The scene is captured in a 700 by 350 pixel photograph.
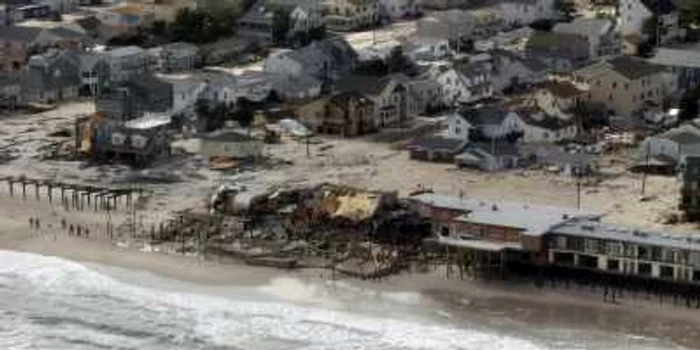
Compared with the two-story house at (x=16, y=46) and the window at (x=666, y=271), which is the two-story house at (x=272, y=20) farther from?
the window at (x=666, y=271)

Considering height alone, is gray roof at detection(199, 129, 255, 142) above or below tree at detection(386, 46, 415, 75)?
below

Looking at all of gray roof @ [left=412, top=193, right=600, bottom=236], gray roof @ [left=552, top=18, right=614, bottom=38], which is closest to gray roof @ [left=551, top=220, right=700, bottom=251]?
gray roof @ [left=412, top=193, right=600, bottom=236]

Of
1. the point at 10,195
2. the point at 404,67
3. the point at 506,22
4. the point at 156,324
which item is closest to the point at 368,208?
the point at 156,324

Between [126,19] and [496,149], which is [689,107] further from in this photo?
[126,19]

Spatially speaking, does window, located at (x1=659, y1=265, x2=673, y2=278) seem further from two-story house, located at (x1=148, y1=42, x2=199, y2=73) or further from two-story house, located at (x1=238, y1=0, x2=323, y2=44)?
two-story house, located at (x1=238, y1=0, x2=323, y2=44)

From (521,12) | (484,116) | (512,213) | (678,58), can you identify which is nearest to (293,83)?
(484,116)

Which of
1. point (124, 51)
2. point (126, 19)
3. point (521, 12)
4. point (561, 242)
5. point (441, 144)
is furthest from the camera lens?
point (521, 12)
